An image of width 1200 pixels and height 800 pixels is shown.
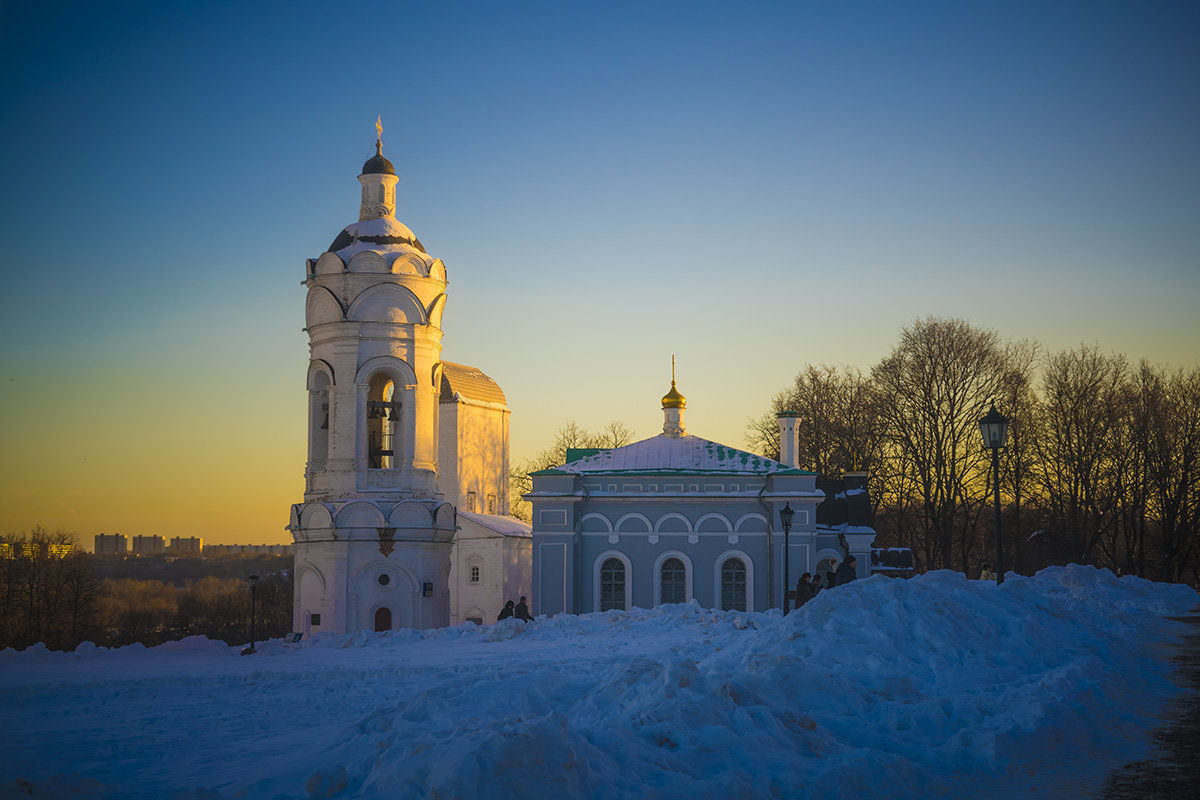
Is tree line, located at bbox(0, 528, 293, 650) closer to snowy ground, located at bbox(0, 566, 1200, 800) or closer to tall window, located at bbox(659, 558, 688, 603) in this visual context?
tall window, located at bbox(659, 558, 688, 603)

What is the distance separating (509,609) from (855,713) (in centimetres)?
1763

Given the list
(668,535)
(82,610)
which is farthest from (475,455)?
(668,535)

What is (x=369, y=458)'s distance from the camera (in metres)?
35.0

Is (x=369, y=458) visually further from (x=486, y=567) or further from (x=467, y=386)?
(x=467, y=386)

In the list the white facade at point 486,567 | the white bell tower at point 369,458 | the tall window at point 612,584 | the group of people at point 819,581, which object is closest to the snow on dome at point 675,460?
the tall window at point 612,584

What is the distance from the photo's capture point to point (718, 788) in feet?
26.3

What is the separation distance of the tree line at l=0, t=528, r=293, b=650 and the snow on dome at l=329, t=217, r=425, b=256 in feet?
49.9

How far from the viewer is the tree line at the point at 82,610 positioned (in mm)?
46094

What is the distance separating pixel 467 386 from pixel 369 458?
1597cm

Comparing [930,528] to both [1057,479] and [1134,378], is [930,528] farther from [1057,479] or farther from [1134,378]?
[1134,378]

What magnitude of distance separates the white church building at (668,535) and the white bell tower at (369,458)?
4.25 metres

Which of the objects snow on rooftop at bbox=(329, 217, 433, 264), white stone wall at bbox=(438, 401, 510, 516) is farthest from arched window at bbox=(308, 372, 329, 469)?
white stone wall at bbox=(438, 401, 510, 516)

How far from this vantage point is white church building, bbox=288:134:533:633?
33.7m

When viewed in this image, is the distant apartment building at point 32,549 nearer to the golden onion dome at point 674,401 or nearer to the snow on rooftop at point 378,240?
the snow on rooftop at point 378,240
